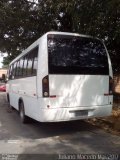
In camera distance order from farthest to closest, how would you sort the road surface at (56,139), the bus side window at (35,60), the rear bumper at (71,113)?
the bus side window at (35,60)
the rear bumper at (71,113)
the road surface at (56,139)

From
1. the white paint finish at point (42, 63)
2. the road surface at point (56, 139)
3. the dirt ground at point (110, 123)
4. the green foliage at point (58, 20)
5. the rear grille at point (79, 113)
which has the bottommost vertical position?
the road surface at point (56, 139)

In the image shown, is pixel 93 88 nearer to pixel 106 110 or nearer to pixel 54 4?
pixel 106 110

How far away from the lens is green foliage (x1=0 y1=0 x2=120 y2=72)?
8969 millimetres

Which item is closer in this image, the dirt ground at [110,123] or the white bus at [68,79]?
the white bus at [68,79]

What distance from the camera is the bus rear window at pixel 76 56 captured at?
24.9 ft

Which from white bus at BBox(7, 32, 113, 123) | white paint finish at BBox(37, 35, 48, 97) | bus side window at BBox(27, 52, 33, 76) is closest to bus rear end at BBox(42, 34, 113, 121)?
white bus at BBox(7, 32, 113, 123)

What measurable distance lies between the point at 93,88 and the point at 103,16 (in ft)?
8.89

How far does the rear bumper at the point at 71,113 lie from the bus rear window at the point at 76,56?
107 cm

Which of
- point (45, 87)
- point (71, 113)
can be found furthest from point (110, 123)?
point (45, 87)

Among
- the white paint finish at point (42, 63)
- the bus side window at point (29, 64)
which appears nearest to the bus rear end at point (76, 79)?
the white paint finish at point (42, 63)

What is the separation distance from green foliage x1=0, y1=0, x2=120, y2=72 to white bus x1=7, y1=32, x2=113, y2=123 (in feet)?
3.83

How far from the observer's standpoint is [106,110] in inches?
318

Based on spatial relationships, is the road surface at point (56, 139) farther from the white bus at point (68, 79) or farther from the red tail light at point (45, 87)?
the red tail light at point (45, 87)

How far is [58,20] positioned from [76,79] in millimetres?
8300
